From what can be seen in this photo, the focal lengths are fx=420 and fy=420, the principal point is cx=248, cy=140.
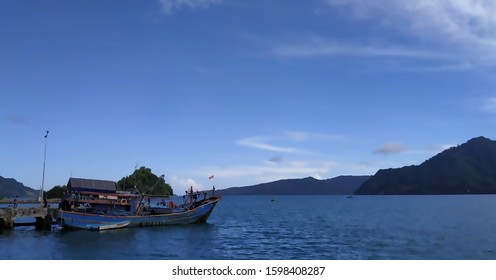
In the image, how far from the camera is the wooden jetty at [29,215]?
203 ft

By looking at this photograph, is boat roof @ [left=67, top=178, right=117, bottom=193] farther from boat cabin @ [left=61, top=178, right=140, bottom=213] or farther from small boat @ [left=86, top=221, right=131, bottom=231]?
small boat @ [left=86, top=221, right=131, bottom=231]

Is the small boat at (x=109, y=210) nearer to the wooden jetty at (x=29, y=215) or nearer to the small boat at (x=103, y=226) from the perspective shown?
the small boat at (x=103, y=226)

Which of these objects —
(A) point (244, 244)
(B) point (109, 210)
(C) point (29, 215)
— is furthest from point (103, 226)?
(A) point (244, 244)

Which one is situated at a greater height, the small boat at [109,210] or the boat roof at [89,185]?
the boat roof at [89,185]

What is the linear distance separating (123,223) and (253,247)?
24946 mm

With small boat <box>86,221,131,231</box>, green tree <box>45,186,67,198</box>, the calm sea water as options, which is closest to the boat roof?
the calm sea water

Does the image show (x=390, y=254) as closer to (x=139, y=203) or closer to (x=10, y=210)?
(x=139, y=203)

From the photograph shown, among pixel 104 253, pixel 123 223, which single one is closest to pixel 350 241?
pixel 104 253

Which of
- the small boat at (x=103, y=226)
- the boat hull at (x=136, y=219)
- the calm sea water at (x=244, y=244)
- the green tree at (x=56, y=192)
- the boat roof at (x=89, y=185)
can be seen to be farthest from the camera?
the green tree at (x=56, y=192)

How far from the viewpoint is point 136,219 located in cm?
6556

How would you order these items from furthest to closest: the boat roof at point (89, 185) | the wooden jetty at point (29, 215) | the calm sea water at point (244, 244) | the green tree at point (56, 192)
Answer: the green tree at point (56, 192)
the boat roof at point (89, 185)
the wooden jetty at point (29, 215)
the calm sea water at point (244, 244)

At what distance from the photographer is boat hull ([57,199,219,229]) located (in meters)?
60.2

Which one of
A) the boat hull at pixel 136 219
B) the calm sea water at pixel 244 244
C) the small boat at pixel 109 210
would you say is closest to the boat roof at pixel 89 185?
the small boat at pixel 109 210

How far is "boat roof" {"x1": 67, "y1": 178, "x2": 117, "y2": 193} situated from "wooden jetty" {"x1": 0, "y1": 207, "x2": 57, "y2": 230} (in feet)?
14.9
